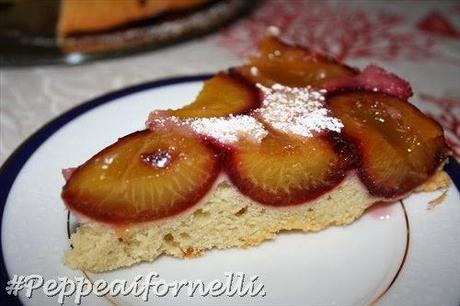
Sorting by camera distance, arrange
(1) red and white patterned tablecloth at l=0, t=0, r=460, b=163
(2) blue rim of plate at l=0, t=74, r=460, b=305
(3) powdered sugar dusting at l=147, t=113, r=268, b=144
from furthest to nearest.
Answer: (1) red and white patterned tablecloth at l=0, t=0, r=460, b=163, (3) powdered sugar dusting at l=147, t=113, r=268, b=144, (2) blue rim of plate at l=0, t=74, r=460, b=305

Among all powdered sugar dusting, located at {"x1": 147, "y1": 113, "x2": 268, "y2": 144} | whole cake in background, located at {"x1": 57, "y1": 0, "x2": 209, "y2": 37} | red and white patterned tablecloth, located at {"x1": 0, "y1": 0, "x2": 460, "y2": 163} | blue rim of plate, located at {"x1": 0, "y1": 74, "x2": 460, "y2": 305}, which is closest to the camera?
blue rim of plate, located at {"x1": 0, "y1": 74, "x2": 460, "y2": 305}

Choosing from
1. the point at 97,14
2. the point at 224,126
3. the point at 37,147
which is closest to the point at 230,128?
the point at 224,126

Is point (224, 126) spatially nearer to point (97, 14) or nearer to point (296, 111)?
point (296, 111)

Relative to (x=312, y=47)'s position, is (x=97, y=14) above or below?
above

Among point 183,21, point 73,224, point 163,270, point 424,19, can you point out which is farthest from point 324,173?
point 424,19

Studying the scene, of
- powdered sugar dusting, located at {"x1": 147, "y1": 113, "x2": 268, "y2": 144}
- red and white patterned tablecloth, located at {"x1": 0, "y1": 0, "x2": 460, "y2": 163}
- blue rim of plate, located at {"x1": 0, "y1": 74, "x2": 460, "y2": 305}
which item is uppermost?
powdered sugar dusting, located at {"x1": 147, "y1": 113, "x2": 268, "y2": 144}

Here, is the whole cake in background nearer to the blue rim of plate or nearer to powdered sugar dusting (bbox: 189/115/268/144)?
the blue rim of plate

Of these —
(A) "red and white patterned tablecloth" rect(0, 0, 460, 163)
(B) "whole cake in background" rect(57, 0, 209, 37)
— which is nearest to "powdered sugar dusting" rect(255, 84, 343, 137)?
(A) "red and white patterned tablecloth" rect(0, 0, 460, 163)

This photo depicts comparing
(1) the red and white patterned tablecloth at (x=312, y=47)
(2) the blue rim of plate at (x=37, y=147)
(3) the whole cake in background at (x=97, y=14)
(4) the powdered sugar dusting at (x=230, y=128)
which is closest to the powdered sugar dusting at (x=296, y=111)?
(4) the powdered sugar dusting at (x=230, y=128)
